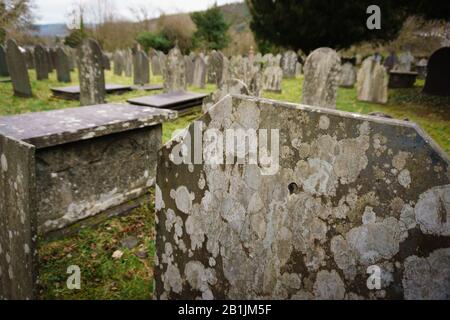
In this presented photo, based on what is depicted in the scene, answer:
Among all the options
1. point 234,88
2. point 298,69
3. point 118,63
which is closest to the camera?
point 234,88

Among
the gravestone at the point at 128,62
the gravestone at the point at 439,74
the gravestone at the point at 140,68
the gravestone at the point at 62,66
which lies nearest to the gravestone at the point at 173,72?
the gravestone at the point at 140,68

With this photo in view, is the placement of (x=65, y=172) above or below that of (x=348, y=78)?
below

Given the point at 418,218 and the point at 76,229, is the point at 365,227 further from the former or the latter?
the point at 76,229

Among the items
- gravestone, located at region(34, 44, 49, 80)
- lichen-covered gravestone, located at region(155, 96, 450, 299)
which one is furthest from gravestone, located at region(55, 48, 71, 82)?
lichen-covered gravestone, located at region(155, 96, 450, 299)

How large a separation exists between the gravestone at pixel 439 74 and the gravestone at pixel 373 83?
2.11 meters

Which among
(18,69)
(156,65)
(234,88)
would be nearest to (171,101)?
(234,88)

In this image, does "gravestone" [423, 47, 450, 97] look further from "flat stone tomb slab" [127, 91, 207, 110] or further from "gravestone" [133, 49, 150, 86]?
"gravestone" [133, 49, 150, 86]

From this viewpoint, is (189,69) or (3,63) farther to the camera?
(189,69)

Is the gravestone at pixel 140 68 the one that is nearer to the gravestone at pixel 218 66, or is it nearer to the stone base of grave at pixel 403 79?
the gravestone at pixel 218 66

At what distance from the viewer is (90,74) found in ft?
28.6

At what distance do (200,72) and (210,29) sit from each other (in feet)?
58.7

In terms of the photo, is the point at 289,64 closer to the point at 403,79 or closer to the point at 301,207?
the point at 403,79

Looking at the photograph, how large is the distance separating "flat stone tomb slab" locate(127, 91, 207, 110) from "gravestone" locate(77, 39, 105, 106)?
163 centimetres

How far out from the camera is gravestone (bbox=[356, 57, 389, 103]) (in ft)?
37.8
